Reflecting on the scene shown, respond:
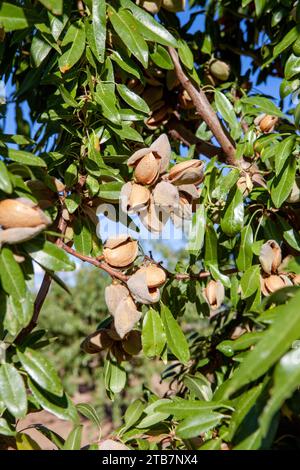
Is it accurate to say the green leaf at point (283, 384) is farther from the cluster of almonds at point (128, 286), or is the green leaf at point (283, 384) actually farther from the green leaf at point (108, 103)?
the green leaf at point (108, 103)

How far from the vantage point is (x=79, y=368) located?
5.62m

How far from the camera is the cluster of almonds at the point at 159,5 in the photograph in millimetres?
1036

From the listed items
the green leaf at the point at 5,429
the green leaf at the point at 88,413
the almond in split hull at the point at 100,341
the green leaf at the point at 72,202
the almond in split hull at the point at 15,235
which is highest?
the almond in split hull at the point at 15,235

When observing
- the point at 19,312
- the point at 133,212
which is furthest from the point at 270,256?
the point at 19,312

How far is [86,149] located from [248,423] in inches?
21.0

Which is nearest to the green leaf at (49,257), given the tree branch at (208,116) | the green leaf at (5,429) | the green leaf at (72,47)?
the green leaf at (5,429)

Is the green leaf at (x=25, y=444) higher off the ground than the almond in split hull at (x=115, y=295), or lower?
lower

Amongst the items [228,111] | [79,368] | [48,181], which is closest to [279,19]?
[228,111]

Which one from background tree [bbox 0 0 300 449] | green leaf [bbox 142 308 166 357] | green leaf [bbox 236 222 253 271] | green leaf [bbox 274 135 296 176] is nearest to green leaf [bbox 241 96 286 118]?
background tree [bbox 0 0 300 449]

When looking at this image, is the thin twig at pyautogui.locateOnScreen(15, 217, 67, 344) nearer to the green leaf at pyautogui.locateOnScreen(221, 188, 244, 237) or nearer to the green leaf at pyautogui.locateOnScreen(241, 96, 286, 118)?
the green leaf at pyautogui.locateOnScreen(221, 188, 244, 237)

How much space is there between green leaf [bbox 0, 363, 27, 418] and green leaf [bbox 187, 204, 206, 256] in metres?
0.39

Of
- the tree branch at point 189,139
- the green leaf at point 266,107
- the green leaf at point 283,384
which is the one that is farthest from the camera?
the tree branch at point 189,139

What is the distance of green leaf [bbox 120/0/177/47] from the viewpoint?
2.93 feet

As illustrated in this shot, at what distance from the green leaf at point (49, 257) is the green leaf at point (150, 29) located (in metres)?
0.43
